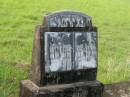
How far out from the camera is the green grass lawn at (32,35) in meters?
6.73

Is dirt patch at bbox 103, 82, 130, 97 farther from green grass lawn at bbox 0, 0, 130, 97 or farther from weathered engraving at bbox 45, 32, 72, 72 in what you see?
weathered engraving at bbox 45, 32, 72, 72

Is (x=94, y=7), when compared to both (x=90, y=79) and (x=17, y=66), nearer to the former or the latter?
(x=17, y=66)

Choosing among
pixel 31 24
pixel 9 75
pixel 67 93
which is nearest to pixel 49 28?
pixel 67 93

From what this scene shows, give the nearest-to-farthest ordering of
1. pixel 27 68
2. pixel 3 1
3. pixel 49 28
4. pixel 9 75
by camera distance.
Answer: pixel 49 28
pixel 9 75
pixel 27 68
pixel 3 1

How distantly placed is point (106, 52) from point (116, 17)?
5325 mm

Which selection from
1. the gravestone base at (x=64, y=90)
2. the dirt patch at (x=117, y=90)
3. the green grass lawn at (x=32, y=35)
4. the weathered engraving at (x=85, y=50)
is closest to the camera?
the gravestone base at (x=64, y=90)

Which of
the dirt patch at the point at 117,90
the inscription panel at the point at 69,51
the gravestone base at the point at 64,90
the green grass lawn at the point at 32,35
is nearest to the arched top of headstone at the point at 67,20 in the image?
the inscription panel at the point at 69,51

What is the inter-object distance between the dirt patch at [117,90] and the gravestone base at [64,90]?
1.20 ft

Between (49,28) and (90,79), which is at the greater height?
(49,28)

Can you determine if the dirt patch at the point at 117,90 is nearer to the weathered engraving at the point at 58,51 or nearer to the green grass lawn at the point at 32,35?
the green grass lawn at the point at 32,35

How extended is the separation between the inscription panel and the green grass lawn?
1.00m

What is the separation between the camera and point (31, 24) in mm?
11328

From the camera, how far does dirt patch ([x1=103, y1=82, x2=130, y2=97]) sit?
19.8 feet

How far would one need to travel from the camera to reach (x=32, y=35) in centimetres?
998
